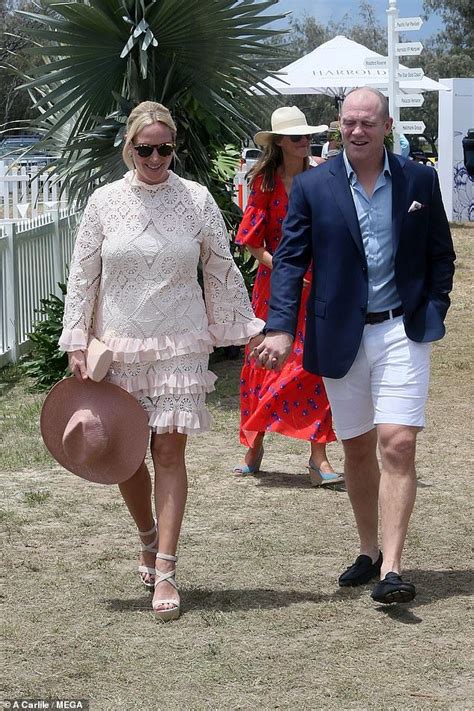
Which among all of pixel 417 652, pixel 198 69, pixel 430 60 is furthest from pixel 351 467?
pixel 430 60

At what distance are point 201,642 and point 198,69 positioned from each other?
579 cm

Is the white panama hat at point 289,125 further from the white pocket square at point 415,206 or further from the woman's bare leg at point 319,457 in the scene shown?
the white pocket square at point 415,206

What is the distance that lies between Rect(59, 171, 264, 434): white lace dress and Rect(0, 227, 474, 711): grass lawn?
781 millimetres

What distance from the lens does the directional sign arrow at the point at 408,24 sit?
18.3 m

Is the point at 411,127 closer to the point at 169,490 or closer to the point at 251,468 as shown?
the point at 251,468

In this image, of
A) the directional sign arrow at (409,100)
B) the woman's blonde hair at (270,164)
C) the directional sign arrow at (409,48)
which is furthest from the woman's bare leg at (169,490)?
the directional sign arrow at (409,100)

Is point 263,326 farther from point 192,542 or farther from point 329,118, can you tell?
point 329,118

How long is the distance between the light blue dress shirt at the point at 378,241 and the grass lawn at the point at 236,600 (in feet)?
3.97

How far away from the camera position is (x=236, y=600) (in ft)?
17.1

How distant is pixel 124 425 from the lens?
5.03 meters

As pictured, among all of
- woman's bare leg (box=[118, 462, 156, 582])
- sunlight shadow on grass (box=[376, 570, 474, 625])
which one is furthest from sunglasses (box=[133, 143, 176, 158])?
sunlight shadow on grass (box=[376, 570, 474, 625])

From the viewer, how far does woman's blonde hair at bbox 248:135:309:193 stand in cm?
704

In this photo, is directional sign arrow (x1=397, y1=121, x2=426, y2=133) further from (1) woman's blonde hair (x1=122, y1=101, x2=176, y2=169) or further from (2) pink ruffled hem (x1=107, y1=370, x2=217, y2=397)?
(2) pink ruffled hem (x1=107, y1=370, x2=217, y2=397)

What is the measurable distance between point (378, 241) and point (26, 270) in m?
6.60
